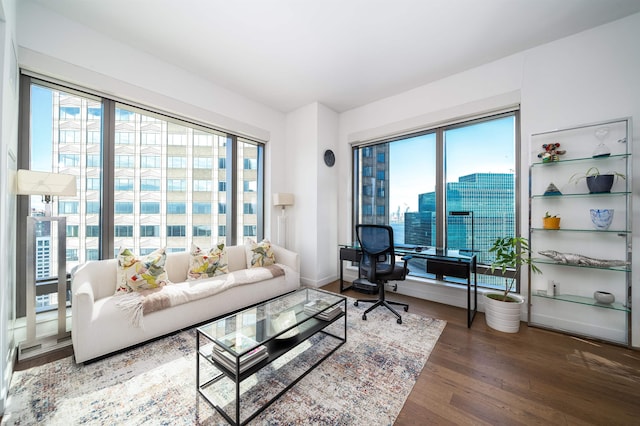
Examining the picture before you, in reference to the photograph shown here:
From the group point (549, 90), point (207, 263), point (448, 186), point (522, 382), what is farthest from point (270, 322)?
point (549, 90)

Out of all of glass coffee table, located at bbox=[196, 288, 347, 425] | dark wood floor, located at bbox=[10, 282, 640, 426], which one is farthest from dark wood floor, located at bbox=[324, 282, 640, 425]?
glass coffee table, located at bbox=[196, 288, 347, 425]

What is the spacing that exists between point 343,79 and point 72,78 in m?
2.85

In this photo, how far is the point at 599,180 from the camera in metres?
2.15

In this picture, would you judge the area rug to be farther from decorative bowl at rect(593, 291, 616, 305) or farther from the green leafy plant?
decorative bowl at rect(593, 291, 616, 305)

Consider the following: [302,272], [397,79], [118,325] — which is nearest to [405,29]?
[397,79]

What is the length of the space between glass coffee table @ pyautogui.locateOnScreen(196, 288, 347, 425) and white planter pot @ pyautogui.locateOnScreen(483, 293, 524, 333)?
5.17 ft

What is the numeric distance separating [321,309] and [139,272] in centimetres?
179

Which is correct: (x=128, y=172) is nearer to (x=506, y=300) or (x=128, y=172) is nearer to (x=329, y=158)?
(x=329, y=158)

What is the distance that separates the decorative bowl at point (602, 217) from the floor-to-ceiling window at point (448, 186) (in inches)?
25.0

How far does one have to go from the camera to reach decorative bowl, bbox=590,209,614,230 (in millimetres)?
2129

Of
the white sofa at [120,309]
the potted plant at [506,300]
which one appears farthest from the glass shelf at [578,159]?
the white sofa at [120,309]

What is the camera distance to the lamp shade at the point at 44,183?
1.76m

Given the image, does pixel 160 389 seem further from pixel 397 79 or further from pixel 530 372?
pixel 397 79

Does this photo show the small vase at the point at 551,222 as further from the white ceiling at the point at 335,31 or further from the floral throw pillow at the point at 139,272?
the floral throw pillow at the point at 139,272
